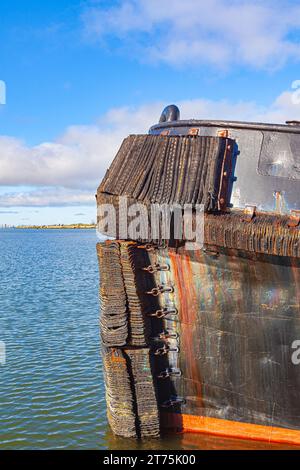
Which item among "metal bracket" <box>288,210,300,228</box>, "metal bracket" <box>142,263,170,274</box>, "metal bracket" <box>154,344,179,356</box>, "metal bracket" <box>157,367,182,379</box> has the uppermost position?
"metal bracket" <box>288,210,300,228</box>

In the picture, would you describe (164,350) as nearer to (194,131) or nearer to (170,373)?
(170,373)

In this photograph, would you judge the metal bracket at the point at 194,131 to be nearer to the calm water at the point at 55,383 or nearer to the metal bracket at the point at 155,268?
the metal bracket at the point at 155,268

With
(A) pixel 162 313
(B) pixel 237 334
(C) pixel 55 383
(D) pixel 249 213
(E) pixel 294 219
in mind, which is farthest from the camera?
(C) pixel 55 383

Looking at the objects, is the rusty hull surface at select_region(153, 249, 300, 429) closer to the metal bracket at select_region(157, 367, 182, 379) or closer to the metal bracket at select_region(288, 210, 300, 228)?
the metal bracket at select_region(157, 367, 182, 379)

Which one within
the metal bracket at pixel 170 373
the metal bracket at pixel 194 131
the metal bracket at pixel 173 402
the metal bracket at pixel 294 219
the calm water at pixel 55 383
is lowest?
the calm water at pixel 55 383

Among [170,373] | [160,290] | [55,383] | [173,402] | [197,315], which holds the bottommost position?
[55,383]

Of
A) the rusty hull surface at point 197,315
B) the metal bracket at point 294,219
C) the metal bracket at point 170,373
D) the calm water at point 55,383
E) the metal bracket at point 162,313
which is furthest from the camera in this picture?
the calm water at point 55,383

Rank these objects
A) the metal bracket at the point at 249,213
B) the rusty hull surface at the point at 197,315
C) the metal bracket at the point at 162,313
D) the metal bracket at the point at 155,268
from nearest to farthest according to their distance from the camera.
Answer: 1. the metal bracket at the point at 249,213
2. the rusty hull surface at the point at 197,315
3. the metal bracket at the point at 155,268
4. the metal bracket at the point at 162,313

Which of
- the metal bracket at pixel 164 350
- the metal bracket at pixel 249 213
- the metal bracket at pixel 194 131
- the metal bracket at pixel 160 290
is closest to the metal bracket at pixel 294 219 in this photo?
the metal bracket at pixel 249 213

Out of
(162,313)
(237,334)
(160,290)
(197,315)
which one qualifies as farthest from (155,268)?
(237,334)

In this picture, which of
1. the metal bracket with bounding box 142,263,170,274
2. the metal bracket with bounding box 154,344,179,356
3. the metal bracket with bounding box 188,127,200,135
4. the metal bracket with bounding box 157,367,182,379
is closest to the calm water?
the metal bracket with bounding box 157,367,182,379

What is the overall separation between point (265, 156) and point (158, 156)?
116 centimetres

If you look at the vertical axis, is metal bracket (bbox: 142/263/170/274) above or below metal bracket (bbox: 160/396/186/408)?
above
